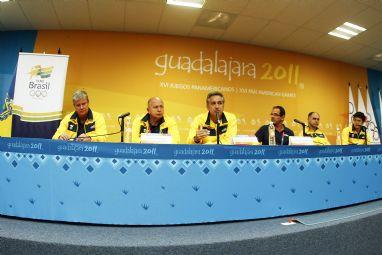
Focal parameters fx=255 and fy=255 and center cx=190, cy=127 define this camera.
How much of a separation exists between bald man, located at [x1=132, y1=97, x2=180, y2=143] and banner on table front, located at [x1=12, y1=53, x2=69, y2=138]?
1.53 metres

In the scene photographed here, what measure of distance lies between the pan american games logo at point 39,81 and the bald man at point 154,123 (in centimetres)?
173

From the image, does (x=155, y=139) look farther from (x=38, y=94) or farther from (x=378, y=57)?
(x=378, y=57)

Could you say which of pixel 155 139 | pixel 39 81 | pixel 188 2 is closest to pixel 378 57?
pixel 188 2

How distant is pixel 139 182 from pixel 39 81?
2.89 m

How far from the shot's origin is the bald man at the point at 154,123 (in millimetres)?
2387

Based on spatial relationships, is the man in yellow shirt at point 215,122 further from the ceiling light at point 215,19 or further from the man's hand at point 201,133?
the ceiling light at point 215,19

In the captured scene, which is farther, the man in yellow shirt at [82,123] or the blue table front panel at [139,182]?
the man in yellow shirt at [82,123]

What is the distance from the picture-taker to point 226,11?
367cm

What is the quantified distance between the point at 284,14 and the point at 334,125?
109 inches

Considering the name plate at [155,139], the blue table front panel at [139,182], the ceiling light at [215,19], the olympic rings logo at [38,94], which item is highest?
the ceiling light at [215,19]

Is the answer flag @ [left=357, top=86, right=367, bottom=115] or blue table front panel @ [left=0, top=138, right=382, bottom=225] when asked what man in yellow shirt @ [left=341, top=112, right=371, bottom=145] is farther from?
flag @ [left=357, top=86, right=367, bottom=115]

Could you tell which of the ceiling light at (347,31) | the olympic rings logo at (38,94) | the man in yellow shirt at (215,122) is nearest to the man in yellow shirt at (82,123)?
Result: the man in yellow shirt at (215,122)

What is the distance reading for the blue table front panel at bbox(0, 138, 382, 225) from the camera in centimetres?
126

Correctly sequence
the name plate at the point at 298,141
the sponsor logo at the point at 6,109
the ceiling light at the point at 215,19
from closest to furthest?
the name plate at the point at 298,141 < the sponsor logo at the point at 6,109 < the ceiling light at the point at 215,19
